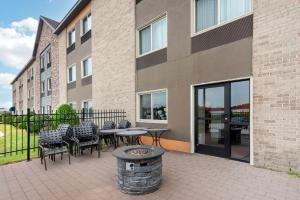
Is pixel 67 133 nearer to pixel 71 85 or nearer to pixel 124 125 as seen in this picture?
pixel 124 125

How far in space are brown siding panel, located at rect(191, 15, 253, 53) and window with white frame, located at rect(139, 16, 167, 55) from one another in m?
1.81

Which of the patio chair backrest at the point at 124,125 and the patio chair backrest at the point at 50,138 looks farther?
the patio chair backrest at the point at 124,125

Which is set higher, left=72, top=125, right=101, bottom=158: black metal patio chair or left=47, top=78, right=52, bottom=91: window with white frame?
left=47, top=78, right=52, bottom=91: window with white frame

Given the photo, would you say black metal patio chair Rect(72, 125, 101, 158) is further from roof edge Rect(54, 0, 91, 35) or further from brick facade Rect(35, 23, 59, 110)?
brick facade Rect(35, 23, 59, 110)

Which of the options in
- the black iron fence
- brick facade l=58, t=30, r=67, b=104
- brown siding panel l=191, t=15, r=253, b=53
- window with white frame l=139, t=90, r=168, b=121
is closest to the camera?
brown siding panel l=191, t=15, r=253, b=53

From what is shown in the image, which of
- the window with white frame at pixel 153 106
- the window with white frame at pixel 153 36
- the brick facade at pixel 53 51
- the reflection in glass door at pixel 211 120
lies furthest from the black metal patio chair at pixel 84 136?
the brick facade at pixel 53 51

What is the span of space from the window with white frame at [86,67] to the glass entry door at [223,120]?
991 cm

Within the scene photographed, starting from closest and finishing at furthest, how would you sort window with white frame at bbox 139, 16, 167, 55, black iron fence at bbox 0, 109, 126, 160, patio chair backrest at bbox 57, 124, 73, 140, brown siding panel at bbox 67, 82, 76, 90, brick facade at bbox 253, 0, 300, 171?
brick facade at bbox 253, 0, 300, 171
black iron fence at bbox 0, 109, 126, 160
patio chair backrest at bbox 57, 124, 73, 140
window with white frame at bbox 139, 16, 167, 55
brown siding panel at bbox 67, 82, 76, 90

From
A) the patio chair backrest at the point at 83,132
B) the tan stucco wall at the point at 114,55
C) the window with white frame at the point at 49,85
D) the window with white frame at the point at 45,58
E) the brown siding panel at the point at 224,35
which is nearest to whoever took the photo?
the brown siding panel at the point at 224,35

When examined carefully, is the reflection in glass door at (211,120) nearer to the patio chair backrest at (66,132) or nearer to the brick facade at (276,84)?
the brick facade at (276,84)

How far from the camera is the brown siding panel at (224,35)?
554 cm

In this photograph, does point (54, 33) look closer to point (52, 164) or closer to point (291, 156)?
point (52, 164)

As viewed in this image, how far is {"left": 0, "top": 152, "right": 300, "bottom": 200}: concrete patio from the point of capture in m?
3.80

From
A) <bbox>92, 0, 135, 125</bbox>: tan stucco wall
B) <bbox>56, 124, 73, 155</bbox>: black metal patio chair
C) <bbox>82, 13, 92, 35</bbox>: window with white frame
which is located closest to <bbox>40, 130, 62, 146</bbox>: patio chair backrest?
<bbox>56, 124, 73, 155</bbox>: black metal patio chair
